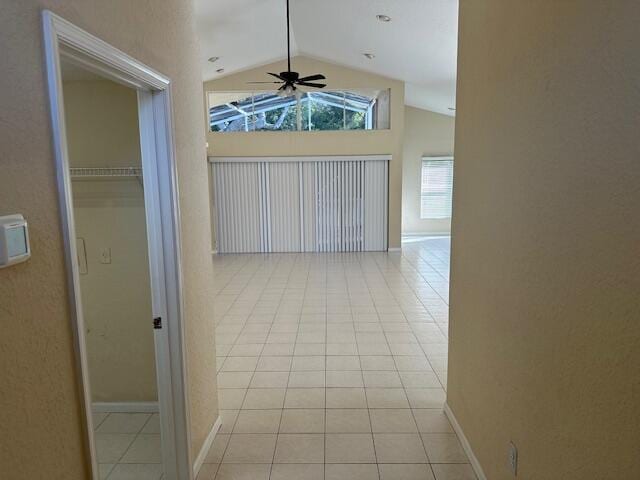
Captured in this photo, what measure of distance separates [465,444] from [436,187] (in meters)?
9.27

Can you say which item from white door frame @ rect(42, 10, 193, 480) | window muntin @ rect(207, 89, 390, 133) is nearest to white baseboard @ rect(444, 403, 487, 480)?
white door frame @ rect(42, 10, 193, 480)

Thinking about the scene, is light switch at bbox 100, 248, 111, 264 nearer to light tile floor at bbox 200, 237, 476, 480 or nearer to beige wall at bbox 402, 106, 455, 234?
light tile floor at bbox 200, 237, 476, 480

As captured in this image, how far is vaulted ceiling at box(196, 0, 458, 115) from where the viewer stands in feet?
17.2

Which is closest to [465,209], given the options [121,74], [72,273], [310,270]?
[121,74]

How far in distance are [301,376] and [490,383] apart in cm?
173

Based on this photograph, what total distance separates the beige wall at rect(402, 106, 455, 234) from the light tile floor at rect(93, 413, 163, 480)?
9.10 m

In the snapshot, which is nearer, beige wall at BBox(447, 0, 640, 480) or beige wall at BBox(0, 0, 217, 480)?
beige wall at BBox(0, 0, 217, 480)

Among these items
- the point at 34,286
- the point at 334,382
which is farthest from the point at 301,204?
the point at 34,286

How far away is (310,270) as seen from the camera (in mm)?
7391

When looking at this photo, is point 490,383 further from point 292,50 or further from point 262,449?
point 292,50

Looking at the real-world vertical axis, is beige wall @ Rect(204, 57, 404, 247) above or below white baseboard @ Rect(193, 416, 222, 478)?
above

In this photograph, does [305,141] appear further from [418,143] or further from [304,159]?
[418,143]

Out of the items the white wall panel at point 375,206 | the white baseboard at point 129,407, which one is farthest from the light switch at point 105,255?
the white wall panel at point 375,206

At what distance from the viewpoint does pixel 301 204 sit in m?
9.09
